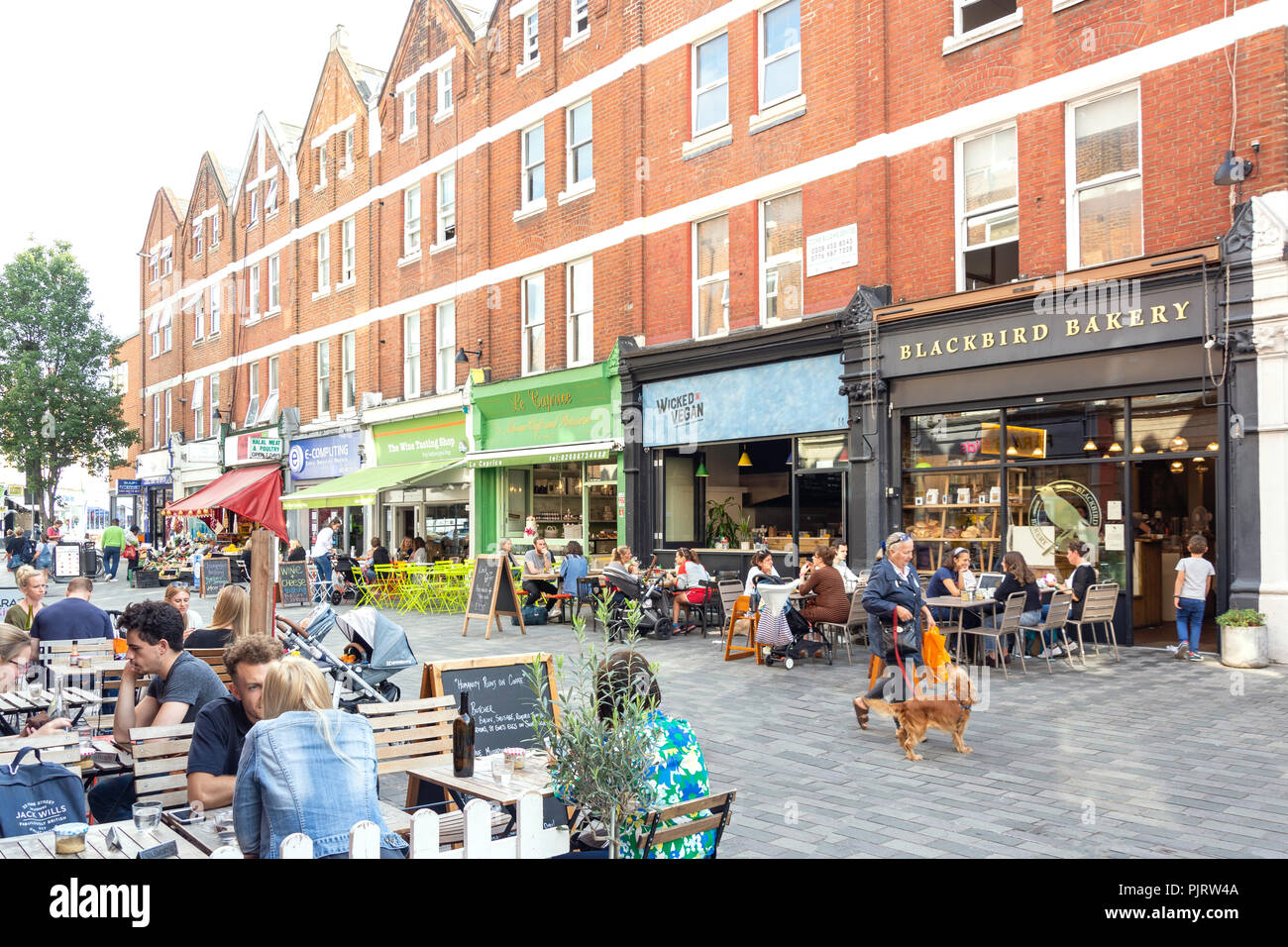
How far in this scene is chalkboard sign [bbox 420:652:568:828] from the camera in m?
5.97

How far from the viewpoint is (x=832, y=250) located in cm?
1555

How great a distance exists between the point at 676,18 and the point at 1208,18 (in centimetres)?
977

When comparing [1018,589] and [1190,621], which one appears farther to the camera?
[1018,589]

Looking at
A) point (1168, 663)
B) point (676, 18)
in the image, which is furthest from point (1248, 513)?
point (676, 18)

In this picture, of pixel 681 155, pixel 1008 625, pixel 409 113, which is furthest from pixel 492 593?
pixel 409 113

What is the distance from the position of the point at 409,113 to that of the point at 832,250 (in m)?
15.4

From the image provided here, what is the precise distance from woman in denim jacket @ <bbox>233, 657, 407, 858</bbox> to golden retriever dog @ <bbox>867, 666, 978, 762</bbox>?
4771 mm

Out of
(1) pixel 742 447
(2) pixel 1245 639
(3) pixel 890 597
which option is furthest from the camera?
(1) pixel 742 447

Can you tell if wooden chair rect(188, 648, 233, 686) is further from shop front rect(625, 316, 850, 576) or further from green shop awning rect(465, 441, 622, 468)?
green shop awning rect(465, 441, 622, 468)

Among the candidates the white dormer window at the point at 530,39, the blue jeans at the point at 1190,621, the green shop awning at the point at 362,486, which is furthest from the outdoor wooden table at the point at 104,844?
the white dormer window at the point at 530,39

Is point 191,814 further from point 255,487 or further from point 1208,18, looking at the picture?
point 1208,18

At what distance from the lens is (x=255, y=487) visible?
10.8 meters

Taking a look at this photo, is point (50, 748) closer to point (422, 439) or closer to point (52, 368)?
point (422, 439)

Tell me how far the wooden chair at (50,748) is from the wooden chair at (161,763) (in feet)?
Result: 0.83
